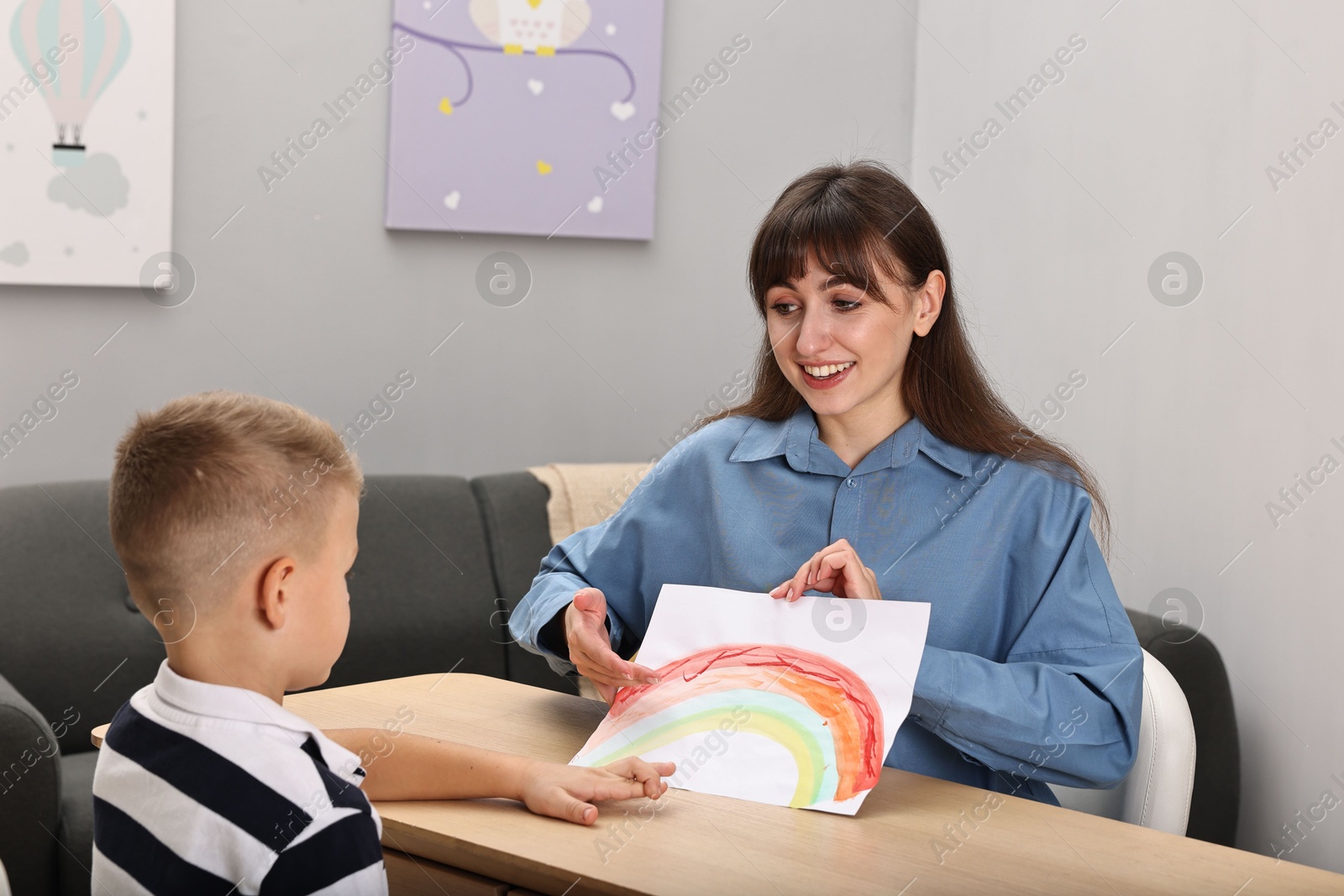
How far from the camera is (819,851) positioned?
3.34 feet

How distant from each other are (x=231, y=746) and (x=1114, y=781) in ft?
2.94

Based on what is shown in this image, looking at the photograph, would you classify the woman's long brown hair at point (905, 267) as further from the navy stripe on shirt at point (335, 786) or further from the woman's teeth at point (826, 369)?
the navy stripe on shirt at point (335, 786)

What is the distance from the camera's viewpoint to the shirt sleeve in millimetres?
1227

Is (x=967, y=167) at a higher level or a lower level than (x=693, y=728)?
higher

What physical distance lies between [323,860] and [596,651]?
512 millimetres

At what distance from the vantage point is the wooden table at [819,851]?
3.17 feet

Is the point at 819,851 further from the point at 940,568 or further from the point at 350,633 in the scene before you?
the point at 350,633

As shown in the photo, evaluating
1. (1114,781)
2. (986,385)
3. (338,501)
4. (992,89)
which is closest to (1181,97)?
(992,89)

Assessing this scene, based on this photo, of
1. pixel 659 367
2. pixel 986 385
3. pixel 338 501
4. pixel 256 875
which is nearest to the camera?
pixel 256 875

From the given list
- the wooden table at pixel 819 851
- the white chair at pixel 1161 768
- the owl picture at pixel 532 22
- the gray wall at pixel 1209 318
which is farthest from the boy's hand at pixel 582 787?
the owl picture at pixel 532 22

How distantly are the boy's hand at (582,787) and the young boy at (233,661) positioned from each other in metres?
0.19

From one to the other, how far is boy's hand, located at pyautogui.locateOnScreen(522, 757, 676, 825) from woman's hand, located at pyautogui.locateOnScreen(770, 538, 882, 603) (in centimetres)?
26

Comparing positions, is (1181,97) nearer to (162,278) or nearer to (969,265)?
(969,265)

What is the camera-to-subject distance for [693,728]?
1.21 metres
